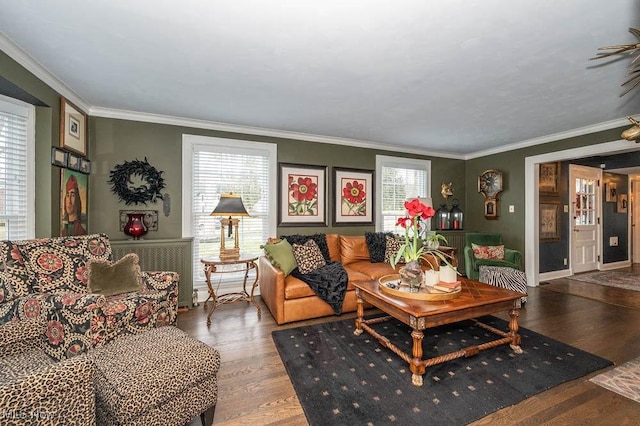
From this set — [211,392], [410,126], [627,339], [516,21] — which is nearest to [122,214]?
[211,392]

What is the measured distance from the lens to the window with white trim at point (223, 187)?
147 inches

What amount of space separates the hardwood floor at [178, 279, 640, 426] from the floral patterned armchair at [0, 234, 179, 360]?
72cm

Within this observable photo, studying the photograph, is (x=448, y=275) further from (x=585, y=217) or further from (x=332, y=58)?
(x=585, y=217)

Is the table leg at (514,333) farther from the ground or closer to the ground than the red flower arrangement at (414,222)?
closer to the ground

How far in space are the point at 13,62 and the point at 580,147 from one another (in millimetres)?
6390

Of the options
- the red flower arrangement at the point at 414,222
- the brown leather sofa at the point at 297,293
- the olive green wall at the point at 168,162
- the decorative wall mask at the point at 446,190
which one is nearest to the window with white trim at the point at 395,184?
the olive green wall at the point at 168,162

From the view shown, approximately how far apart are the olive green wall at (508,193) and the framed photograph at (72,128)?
6.25 m

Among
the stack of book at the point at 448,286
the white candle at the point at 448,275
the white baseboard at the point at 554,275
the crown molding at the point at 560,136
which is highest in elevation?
the crown molding at the point at 560,136

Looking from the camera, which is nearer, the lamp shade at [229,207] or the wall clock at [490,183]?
the lamp shade at [229,207]

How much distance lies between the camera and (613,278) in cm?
507

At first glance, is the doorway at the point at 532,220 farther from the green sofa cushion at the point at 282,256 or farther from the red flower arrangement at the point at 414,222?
the green sofa cushion at the point at 282,256

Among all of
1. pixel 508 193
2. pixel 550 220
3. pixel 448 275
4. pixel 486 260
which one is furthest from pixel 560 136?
pixel 448 275

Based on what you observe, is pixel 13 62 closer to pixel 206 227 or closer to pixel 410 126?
pixel 206 227

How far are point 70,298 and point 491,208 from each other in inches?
233
